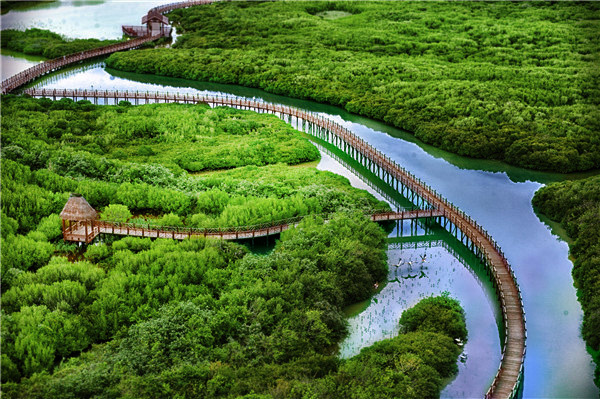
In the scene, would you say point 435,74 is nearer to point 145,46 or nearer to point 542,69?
point 542,69

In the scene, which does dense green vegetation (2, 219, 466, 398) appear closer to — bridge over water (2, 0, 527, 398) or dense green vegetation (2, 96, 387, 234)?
bridge over water (2, 0, 527, 398)

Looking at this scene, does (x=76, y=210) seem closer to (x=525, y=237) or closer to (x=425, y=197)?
(x=425, y=197)

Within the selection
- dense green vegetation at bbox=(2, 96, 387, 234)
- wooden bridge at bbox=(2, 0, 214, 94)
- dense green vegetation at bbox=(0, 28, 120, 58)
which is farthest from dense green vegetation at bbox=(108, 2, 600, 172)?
dense green vegetation at bbox=(2, 96, 387, 234)

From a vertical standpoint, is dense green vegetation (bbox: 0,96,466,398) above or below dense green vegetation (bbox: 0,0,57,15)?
below

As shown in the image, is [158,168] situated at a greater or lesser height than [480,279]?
greater

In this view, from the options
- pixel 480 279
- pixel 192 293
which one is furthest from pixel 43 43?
pixel 480 279

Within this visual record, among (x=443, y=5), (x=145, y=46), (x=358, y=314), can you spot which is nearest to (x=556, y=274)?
(x=358, y=314)

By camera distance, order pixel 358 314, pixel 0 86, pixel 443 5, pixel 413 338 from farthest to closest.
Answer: pixel 443 5 → pixel 0 86 → pixel 358 314 → pixel 413 338
